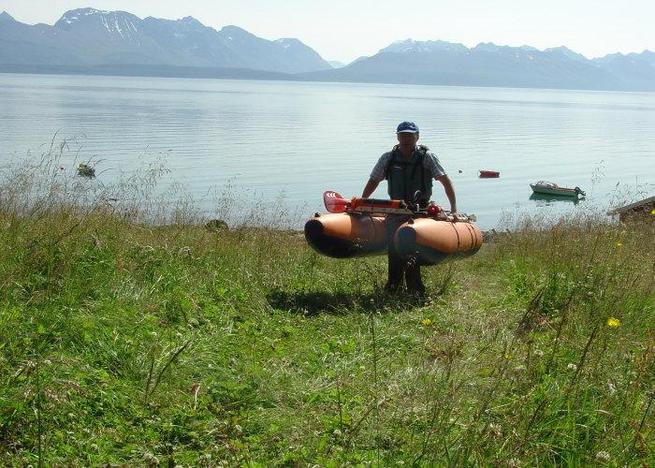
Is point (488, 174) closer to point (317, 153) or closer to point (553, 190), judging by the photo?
point (553, 190)

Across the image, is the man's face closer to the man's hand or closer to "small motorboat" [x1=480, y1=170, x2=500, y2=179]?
the man's hand

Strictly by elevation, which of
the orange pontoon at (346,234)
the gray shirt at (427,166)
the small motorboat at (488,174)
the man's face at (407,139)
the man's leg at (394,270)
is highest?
the man's face at (407,139)

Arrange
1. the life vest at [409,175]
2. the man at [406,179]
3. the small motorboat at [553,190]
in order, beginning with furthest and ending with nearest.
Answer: the small motorboat at [553,190] < the life vest at [409,175] < the man at [406,179]

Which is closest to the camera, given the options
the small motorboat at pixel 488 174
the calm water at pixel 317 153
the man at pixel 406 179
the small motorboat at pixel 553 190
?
the man at pixel 406 179

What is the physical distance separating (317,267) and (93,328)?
424cm

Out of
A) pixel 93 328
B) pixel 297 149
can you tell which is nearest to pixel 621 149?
pixel 297 149

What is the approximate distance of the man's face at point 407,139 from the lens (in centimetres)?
845

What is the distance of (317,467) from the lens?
12.2ft

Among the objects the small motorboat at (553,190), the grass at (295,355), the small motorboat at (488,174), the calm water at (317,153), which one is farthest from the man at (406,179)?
the small motorboat at (488,174)

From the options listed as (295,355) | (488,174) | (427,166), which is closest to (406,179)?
(427,166)

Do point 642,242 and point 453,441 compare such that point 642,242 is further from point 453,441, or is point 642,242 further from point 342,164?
point 342,164

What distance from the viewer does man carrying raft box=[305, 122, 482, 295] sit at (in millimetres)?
8281

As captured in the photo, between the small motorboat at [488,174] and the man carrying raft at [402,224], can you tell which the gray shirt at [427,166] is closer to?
the man carrying raft at [402,224]

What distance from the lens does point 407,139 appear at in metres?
8.50
